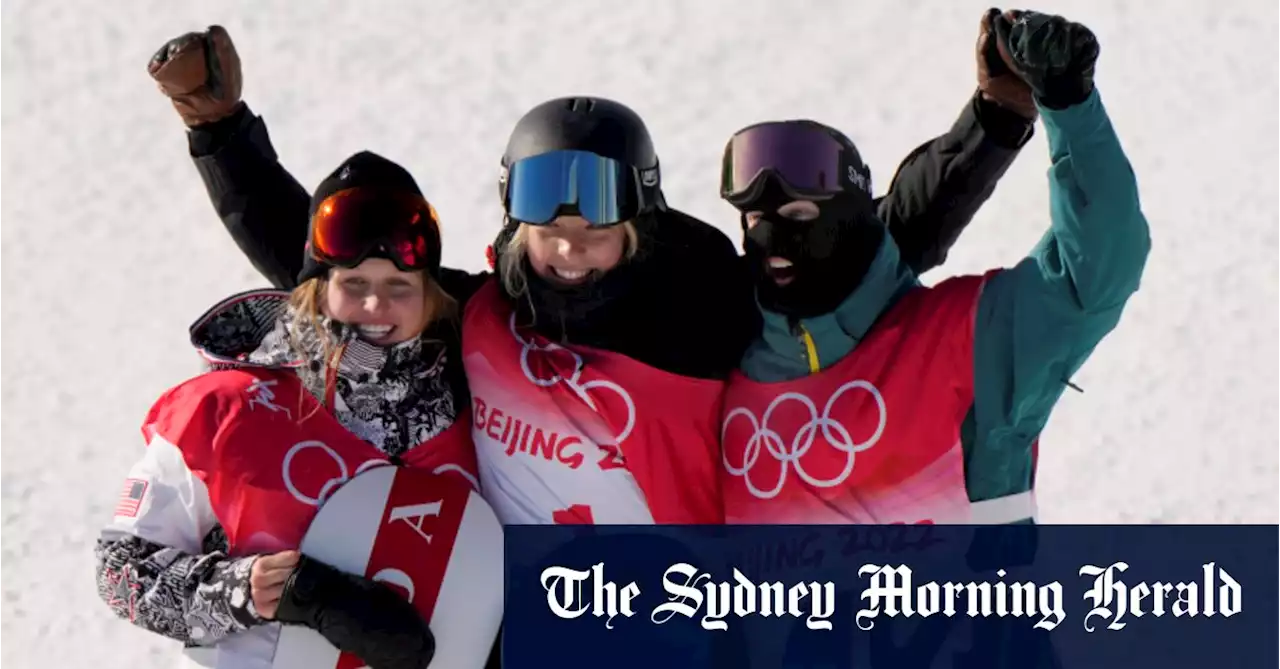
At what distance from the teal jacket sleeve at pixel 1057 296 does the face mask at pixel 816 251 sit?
11.9 inches

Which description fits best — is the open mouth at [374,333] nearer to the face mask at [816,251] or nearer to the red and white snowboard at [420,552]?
the red and white snowboard at [420,552]

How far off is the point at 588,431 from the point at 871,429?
Answer: 2.04ft

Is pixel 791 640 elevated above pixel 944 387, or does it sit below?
below

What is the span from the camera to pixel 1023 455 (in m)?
3.71

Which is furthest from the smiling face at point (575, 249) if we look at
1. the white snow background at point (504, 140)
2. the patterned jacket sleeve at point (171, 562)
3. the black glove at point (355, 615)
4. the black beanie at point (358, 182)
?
the white snow background at point (504, 140)

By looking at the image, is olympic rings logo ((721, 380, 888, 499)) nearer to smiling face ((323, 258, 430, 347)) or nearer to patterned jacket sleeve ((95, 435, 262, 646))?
smiling face ((323, 258, 430, 347))

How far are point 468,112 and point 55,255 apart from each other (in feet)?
5.91

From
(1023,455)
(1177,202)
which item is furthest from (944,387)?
(1177,202)

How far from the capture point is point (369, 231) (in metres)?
3.61

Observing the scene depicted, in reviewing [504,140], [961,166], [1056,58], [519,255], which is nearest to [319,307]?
[519,255]

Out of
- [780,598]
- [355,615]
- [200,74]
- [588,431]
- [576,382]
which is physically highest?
[200,74]

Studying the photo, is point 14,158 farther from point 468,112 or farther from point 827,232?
point 827,232

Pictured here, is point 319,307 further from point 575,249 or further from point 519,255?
point 575,249

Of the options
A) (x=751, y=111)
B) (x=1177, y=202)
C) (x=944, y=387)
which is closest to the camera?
(x=944, y=387)
